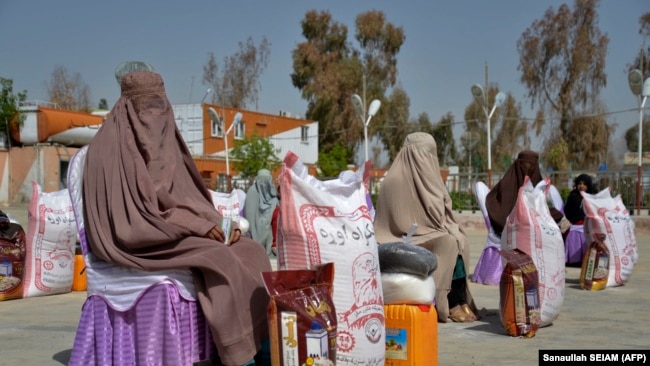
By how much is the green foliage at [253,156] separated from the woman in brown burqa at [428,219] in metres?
22.7

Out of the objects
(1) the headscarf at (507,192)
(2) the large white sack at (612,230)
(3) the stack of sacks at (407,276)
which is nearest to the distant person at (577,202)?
(2) the large white sack at (612,230)

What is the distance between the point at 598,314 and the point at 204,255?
400 centimetres

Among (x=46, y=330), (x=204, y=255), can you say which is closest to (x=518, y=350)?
(x=204, y=255)

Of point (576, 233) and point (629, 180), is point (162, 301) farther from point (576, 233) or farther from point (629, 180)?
point (629, 180)

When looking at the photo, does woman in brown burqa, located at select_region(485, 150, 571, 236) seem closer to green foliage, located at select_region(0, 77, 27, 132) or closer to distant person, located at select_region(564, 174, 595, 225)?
distant person, located at select_region(564, 174, 595, 225)

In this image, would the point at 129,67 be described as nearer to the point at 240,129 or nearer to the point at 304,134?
the point at 240,129

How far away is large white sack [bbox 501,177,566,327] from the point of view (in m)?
5.94

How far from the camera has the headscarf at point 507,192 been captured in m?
8.38

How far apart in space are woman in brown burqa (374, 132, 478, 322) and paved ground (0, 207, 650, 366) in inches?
10.8

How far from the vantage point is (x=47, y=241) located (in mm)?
7805

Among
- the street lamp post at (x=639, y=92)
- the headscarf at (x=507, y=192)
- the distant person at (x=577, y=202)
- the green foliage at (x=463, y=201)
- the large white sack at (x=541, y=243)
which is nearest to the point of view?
the large white sack at (x=541, y=243)

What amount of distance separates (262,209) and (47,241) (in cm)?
541

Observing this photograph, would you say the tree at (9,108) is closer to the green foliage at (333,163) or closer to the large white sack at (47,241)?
the green foliage at (333,163)

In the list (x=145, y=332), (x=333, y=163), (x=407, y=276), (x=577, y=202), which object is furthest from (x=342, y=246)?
(x=333, y=163)
